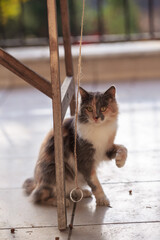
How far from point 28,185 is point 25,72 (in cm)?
62

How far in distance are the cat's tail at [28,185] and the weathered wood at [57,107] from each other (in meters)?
0.43

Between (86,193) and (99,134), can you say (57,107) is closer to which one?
(99,134)

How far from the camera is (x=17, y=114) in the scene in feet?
12.6

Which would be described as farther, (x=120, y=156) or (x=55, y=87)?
(x=120, y=156)

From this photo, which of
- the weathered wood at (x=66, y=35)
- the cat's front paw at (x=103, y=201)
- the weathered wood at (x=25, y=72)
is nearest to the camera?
the weathered wood at (x=25, y=72)

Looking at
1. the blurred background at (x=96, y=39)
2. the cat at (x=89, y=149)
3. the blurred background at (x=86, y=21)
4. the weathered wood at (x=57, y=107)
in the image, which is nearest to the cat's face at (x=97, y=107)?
the cat at (x=89, y=149)

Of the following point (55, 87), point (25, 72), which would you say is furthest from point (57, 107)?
point (25, 72)

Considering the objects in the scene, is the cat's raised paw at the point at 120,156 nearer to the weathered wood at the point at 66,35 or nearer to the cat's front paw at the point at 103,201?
the cat's front paw at the point at 103,201

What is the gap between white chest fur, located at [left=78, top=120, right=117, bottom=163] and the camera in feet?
7.21

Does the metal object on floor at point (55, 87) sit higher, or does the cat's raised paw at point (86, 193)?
the metal object on floor at point (55, 87)

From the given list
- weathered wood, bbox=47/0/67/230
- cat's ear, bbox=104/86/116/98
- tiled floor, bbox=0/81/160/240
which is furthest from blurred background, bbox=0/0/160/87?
weathered wood, bbox=47/0/67/230

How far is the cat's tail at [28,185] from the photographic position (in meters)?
2.40

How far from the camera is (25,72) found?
6.97 feet

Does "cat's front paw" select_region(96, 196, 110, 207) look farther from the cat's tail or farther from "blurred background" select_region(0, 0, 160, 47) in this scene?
"blurred background" select_region(0, 0, 160, 47)
